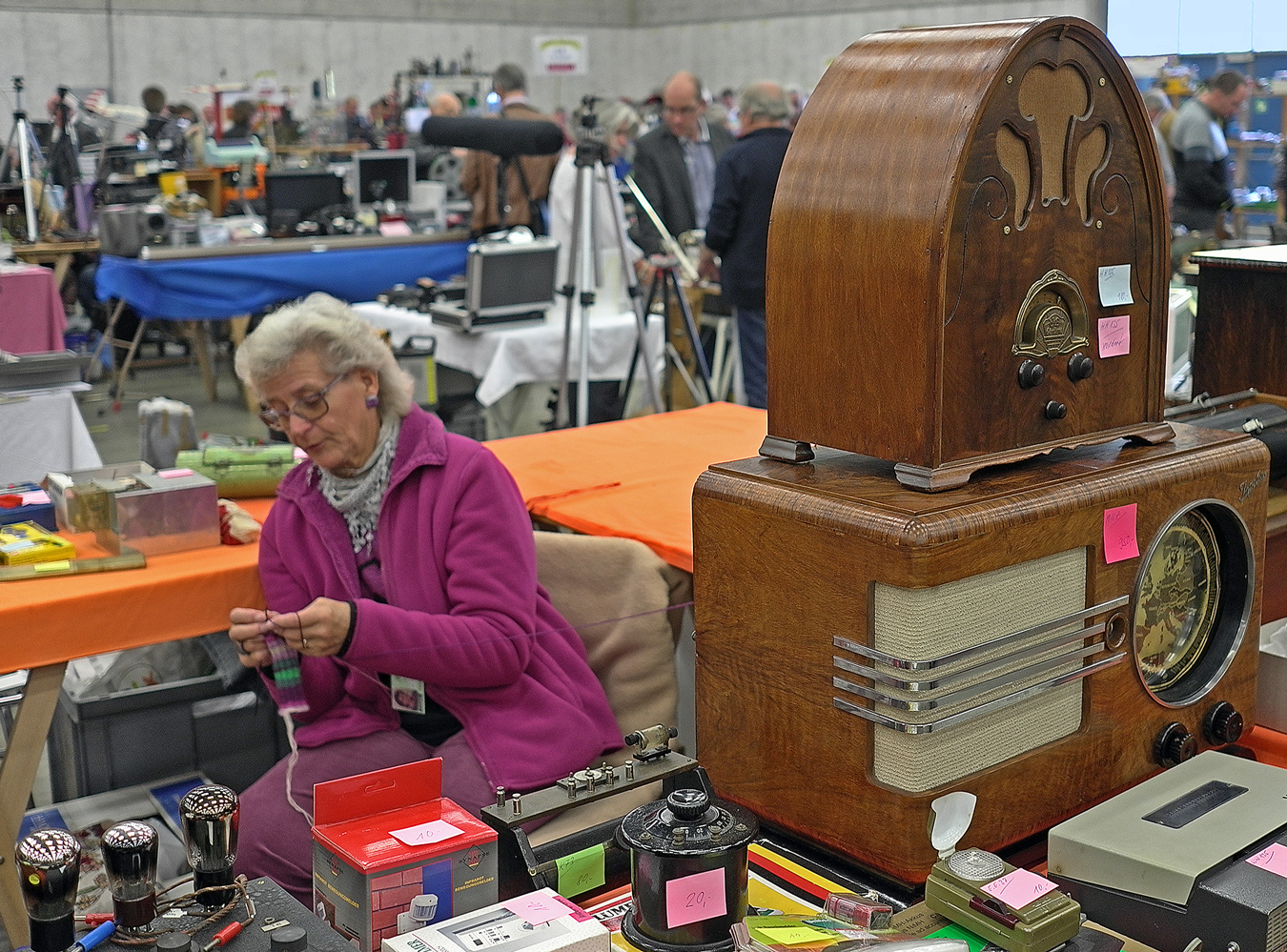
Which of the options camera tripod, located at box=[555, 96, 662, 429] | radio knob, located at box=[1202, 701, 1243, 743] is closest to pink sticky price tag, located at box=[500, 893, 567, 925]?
radio knob, located at box=[1202, 701, 1243, 743]

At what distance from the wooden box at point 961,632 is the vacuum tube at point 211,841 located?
1.81 feet

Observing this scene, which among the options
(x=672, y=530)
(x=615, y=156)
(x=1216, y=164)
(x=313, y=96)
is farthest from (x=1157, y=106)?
(x=313, y=96)

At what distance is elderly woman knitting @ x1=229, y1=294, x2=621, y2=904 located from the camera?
6.57 ft

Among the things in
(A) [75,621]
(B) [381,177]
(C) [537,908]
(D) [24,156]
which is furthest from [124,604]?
(B) [381,177]

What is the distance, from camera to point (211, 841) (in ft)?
3.99

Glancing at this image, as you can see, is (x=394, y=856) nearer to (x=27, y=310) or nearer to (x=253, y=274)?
(x=27, y=310)

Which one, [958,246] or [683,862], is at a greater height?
[958,246]

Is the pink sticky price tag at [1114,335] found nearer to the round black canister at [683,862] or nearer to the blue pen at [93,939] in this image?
the round black canister at [683,862]

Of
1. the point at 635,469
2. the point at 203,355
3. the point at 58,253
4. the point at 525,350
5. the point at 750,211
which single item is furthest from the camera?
the point at 58,253

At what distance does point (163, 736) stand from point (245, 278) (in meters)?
4.61

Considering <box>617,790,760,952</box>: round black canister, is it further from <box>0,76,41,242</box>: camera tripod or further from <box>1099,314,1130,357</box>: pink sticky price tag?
<box>0,76,41,242</box>: camera tripod

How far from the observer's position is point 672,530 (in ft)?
7.59

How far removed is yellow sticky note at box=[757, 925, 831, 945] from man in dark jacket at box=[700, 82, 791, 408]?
3.98 metres

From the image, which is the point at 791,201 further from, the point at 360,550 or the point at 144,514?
the point at 144,514
